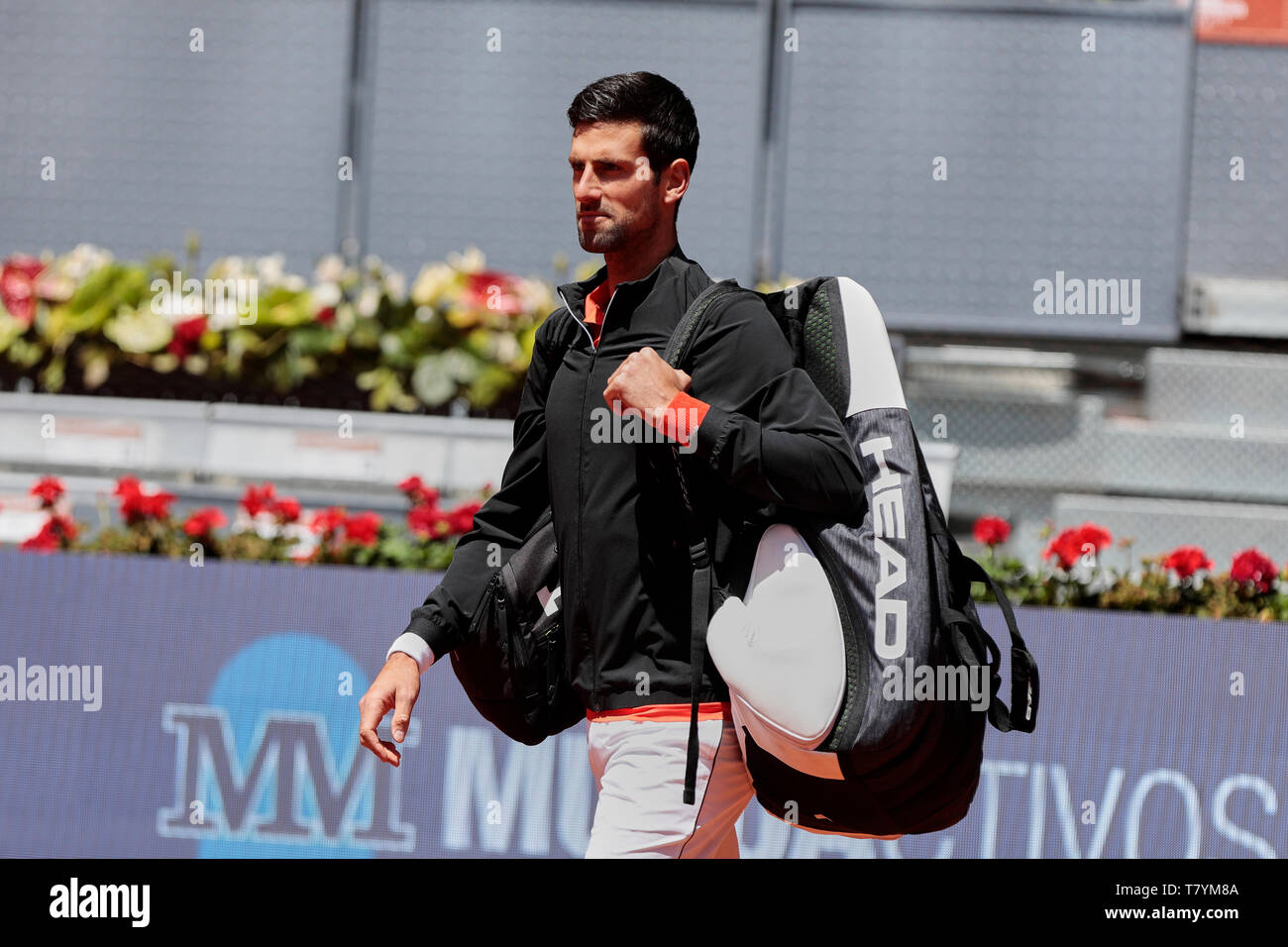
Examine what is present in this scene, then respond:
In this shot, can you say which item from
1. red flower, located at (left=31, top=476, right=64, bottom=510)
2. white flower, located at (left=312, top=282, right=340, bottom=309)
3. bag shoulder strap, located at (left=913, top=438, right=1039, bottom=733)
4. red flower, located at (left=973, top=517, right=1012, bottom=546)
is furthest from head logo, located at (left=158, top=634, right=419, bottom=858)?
bag shoulder strap, located at (left=913, top=438, right=1039, bottom=733)

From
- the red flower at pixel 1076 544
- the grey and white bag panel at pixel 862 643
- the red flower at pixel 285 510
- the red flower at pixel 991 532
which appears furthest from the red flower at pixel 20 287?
the grey and white bag panel at pixel 862 643

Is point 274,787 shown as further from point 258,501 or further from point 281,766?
point 258,501

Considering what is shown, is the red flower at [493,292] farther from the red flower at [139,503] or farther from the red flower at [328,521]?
the red flower at [139,503]

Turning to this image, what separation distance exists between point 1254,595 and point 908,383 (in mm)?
2688

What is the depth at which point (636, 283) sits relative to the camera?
2348 mm

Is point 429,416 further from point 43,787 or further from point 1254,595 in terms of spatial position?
point 1254,595

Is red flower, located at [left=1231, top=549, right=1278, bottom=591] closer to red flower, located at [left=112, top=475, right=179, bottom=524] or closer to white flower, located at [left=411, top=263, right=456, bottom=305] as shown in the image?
white flower, located at [left=411, top=263, right=456, bottom=305]

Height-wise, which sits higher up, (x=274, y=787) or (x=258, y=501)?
(x=258, y=501)

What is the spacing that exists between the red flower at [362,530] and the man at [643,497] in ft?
9.70

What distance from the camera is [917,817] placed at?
2.20 m

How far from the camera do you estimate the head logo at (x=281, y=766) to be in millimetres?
4809

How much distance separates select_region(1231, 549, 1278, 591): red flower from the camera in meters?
5.13

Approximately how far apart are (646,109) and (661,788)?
3.50 feet

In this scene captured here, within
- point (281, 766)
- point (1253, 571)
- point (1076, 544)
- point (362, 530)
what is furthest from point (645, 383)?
point (1253, 571)
